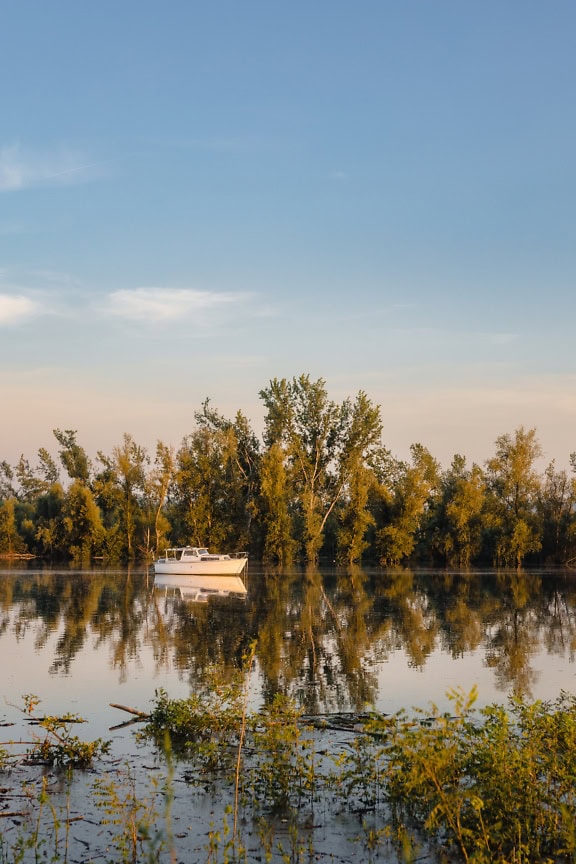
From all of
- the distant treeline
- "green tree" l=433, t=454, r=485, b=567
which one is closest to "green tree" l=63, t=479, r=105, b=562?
the distant treeline

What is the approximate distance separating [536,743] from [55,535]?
8855 centimetres

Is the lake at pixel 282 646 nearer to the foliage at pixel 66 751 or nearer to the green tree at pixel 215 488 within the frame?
the foliage at pixel 66 751

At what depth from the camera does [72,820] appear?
934cm

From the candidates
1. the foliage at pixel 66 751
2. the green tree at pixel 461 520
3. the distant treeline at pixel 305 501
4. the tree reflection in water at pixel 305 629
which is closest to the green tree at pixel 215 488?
the distant treeline at pixel 305 501

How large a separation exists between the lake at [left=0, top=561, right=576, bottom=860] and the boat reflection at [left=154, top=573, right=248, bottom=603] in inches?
16.1

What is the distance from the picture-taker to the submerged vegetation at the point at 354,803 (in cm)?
825

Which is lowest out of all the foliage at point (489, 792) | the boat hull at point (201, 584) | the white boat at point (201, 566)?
the boat hull at point (201, 584)

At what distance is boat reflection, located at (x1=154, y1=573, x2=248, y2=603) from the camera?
46.3 m

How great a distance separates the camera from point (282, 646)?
25.0 m

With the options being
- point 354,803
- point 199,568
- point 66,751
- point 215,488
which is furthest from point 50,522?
point 354,803

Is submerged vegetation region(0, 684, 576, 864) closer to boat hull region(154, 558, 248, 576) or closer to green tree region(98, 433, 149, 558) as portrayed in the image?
boat hull region(154, 558, 248, 576)

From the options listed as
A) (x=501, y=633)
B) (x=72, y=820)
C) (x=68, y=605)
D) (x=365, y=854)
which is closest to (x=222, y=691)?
(x=72, y=820)

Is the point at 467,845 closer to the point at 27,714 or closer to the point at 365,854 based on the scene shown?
the point at 365,854

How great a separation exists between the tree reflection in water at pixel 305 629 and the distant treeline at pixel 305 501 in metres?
32.5
